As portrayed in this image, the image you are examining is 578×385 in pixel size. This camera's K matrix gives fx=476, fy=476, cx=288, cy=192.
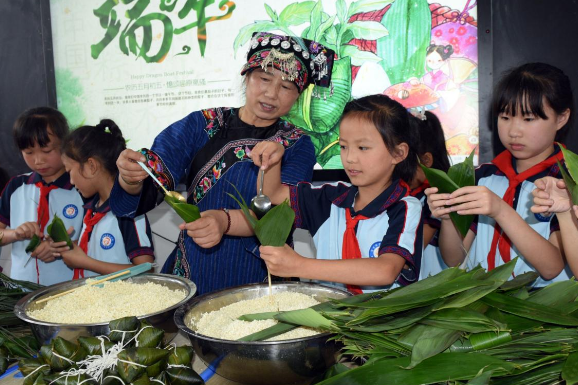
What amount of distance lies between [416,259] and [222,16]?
2.25 m

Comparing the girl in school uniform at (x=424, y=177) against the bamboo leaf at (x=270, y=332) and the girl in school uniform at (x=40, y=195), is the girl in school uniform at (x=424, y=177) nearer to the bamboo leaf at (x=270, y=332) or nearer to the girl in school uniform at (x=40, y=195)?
the bamboo leaf at (x=270, y=332)

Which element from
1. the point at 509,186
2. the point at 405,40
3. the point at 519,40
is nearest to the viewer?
the point at 509,186

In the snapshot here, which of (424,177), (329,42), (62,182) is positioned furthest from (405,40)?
(62,182)

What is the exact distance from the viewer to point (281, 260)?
125cm

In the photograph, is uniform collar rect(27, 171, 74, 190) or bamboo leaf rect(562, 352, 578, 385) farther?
uniform collar rect(27, 171, 74, 190)

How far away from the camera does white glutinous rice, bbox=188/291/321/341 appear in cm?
105

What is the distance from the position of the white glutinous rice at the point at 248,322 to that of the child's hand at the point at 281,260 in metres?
0.07

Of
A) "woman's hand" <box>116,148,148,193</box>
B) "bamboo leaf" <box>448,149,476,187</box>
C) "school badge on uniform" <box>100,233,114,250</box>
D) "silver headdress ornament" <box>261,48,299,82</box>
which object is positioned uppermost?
"silver headdress ornament" <box>261,48,299,82</box>

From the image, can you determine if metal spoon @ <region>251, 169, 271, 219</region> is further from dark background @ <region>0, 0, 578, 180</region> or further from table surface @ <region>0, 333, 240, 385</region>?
dark background @ <region>0, 0, 578, 180</region>

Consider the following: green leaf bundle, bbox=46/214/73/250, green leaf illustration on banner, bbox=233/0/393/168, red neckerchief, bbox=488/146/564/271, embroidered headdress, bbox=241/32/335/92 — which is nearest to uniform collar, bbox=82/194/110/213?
green leaf bundle, bbox=46/214/73/250

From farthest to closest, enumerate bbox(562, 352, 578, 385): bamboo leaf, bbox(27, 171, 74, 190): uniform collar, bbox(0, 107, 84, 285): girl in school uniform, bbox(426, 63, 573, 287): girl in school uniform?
bbox(27, 171, 74, 190): uniform collar → bbox(0, 107, 84, 285): girl in school uniform → bbox(426, 63, 573, 287): girl in school uniform → bbox(562, 352, 578, 385): bamboo leaf

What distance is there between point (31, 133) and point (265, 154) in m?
1.55

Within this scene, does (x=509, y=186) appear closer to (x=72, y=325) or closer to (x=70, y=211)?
(x=72, y=325)

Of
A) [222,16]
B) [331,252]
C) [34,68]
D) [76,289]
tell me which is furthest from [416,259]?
[34,68]
